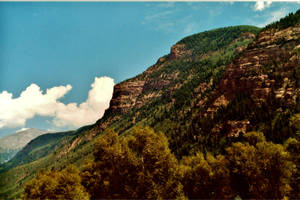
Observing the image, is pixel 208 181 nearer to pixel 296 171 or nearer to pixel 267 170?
pixel 267 170

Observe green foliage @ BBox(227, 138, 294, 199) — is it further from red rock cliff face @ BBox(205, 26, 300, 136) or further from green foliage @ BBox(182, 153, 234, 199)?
red rock cliff face @ BBox(205, 26, 300, 136)

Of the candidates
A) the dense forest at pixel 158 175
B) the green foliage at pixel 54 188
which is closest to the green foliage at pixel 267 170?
the dense forest at pixel 158 175

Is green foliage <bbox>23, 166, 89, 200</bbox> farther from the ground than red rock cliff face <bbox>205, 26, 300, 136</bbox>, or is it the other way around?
red rock cliff face <bbox>205, 26, 300, 136</bbox>

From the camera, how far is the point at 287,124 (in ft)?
279

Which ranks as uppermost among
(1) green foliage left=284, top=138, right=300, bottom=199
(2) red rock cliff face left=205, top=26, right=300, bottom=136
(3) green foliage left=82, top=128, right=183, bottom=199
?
(2) red rock cliff face left=205, top=26, right=300, bottom=136

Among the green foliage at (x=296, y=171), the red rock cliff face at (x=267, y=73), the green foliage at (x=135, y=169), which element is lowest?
the green foliage at (x=296, y=171)

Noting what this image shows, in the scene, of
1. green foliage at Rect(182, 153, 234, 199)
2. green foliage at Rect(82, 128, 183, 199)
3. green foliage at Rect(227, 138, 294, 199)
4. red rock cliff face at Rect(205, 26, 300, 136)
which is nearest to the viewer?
green foliage at Rect(82, 128, 183, 199)

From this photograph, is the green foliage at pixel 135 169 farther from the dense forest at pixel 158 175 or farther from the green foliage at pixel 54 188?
the green foliage at pixel 54 188

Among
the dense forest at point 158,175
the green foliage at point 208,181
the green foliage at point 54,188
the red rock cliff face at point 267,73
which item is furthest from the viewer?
the red rock cliff face at point 267,73

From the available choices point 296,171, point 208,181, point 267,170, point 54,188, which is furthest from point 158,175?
point 296,171

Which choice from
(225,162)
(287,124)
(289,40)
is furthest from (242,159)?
(289,40)

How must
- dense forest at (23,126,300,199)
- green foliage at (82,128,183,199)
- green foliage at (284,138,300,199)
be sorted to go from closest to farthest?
dense forest at (23,126,300,199)
green foliage at (82,128,183,199)
green foliage at (284,138,300,199)

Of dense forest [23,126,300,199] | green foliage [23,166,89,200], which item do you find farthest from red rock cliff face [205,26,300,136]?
green foliage [23,166,89,200]

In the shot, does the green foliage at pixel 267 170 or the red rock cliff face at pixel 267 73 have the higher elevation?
the red rock cliff face at pixel 267 73
